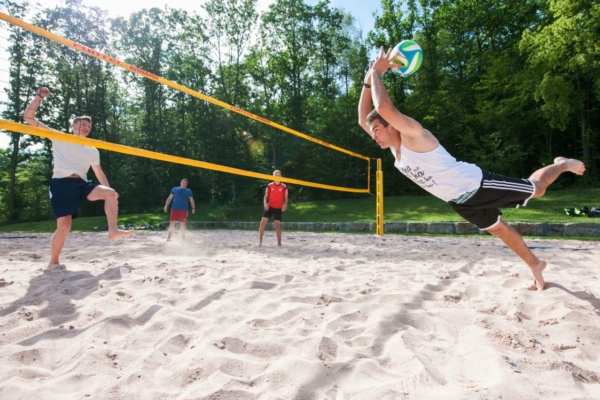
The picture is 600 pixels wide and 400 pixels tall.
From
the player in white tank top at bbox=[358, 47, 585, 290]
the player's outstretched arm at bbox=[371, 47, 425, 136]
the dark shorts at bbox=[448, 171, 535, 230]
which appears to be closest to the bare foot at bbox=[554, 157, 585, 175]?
the player in white tank top at bbox=[358, 47, 585, 290]

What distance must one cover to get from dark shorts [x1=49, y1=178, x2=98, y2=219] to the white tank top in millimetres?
3245

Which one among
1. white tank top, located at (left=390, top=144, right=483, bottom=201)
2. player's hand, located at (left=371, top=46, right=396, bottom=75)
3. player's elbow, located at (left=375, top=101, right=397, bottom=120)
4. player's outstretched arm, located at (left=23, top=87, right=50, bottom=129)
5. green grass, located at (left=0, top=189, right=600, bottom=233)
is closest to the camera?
player's elbow, located at (left=375, top=101, right=397, bottom=120)

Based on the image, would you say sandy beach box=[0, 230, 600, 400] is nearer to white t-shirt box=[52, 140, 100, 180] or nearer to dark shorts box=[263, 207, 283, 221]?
white t-shirt box=[52, 140, 100, 180]

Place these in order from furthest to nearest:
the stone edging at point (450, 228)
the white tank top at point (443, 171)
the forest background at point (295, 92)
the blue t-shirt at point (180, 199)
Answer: the forest background at point (295, 92), the blue t-shirt at point (180, 199), the stone edging at point (450, 228), the white tank top at point (443, 171)

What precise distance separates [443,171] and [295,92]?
2002 cm

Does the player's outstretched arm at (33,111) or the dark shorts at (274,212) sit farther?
the dark shorts at (274,212)

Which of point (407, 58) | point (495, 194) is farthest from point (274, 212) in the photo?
point (495, 194)

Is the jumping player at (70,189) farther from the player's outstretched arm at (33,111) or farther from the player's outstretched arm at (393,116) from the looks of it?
the player's outstretched arm at (393,116)

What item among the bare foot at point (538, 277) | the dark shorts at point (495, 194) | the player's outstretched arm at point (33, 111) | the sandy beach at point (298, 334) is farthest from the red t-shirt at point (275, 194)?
the bare foot at point (538, 277)

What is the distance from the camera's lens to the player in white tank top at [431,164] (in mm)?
2344

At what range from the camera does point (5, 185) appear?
19.6 m

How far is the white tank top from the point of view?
2473 millimetres

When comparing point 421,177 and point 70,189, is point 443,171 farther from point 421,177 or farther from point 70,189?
point 70,189

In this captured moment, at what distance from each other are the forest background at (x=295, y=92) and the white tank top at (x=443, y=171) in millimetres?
14115
